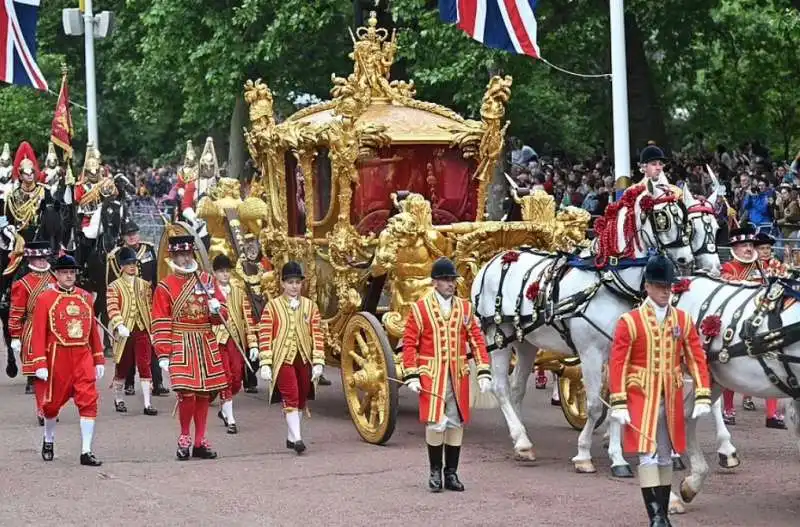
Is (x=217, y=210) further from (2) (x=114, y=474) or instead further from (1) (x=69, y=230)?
(2) (x=114, y=474)

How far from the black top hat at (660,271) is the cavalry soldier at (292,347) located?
12.3 feet

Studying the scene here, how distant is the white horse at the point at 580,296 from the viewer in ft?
35.9

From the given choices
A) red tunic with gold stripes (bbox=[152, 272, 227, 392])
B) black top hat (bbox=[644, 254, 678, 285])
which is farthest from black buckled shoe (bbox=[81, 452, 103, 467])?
black top hat (bbox=[644, 254, 678, 285])

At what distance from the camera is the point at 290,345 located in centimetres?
1231

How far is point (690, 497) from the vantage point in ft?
32.2

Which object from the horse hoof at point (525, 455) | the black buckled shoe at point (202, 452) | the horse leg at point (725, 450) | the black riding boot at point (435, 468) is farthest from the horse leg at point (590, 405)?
the black buckled shoe at point (202, 452)

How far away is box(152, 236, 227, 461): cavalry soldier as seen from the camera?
12.0 m

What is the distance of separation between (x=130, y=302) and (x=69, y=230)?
3583mm

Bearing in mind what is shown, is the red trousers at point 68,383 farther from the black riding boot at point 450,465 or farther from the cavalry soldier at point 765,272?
the cavalry soldier at point 765,272

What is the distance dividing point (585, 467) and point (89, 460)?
144 inches

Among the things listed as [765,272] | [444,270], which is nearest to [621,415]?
[444,270]

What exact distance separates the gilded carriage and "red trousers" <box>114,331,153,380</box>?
1258mm

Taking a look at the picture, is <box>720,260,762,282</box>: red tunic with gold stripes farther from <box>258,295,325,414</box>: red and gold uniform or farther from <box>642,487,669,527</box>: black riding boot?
<box>642,487,669,527</box>: black riding boot

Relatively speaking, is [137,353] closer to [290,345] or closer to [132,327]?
[132,327]
